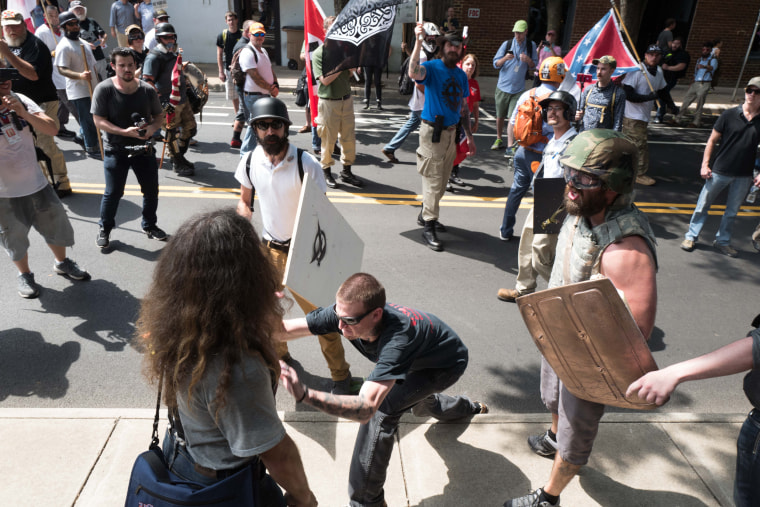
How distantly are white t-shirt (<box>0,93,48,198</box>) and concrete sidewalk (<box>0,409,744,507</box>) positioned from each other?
196 cm

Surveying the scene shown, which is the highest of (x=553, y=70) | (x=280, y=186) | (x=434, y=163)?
(x=553, y=70)

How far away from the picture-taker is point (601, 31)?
24.6ft

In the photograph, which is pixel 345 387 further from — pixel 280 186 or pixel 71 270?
pixel 71 270

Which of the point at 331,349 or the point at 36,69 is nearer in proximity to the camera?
the point at 331,349

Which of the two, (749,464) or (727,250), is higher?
(749,464)

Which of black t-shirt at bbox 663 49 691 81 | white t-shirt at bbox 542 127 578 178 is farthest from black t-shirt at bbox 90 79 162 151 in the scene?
black t-shirt at bbox 663 49 691 81

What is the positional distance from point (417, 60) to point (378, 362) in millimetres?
3991

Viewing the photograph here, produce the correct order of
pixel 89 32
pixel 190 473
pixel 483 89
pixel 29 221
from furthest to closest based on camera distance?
pixel 483 89 → pixel 89 32 → pixel 29 221 → pixel 190 473

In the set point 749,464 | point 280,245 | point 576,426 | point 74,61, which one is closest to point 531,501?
point 576,426

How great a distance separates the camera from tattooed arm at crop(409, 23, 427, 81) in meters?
5.41

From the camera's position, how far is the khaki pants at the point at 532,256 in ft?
14.8

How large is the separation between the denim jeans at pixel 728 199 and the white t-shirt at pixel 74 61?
8.09 meters

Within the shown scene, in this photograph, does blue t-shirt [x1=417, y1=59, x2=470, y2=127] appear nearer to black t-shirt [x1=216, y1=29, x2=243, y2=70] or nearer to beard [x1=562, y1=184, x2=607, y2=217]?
beard [x1=562, y1=184, x2=607, y2=217]

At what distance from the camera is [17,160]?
4.37m
